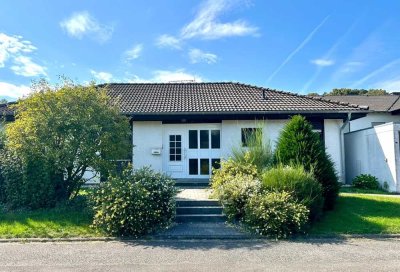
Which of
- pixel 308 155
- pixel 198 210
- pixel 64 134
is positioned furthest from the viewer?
pixel 308 155

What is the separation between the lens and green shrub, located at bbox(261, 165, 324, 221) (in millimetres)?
7309

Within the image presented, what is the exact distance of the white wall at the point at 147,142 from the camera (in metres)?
13.4

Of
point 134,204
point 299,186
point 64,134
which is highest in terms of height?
point 64,134

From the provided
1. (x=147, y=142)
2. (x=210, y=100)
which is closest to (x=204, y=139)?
(x=210, y=100)

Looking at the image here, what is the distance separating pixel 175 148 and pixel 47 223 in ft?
22.8

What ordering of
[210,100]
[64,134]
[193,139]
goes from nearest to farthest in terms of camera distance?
[64,134]
[193,139]
[210,100]

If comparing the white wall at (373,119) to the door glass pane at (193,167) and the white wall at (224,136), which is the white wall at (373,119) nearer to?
the white wall at (224,136)

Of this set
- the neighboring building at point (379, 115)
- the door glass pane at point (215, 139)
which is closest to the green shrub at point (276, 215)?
the door glass pane at point (215, 139)

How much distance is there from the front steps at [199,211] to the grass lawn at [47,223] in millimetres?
2236

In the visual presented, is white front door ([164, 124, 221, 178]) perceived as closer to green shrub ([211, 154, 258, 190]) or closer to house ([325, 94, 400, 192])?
green shrub ([211, 154, 258, 190])

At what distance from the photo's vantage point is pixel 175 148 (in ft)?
44.6

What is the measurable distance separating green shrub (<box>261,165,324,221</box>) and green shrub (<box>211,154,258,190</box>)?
3.24 feet

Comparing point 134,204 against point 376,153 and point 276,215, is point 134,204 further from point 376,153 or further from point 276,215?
point 376,153

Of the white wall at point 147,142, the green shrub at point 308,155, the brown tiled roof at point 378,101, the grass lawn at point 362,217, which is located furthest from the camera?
the brown tiled roof at point 378,101
